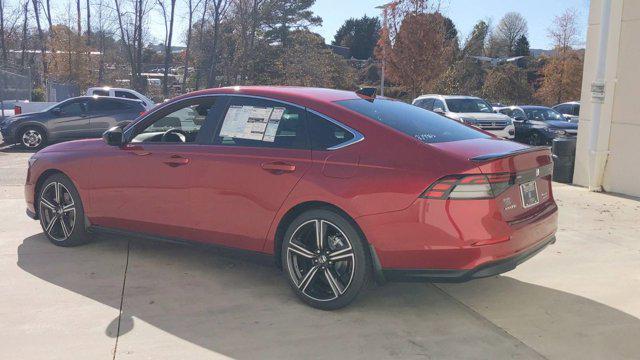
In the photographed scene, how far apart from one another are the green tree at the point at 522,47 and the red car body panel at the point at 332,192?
61096 mm

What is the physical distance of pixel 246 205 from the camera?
4.43m

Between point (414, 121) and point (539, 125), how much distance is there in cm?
1573

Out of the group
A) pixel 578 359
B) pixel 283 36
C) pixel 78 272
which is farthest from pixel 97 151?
pixel 283 36

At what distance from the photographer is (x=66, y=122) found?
15609 millimetres

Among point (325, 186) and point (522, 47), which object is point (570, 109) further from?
A: point (522, 47)

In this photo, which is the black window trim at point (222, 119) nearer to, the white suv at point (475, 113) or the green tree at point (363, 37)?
the white suv at point (475, 113)

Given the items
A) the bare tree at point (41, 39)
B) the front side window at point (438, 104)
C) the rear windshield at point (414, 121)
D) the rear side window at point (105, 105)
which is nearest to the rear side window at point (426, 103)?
the front side window at point (438, 104)

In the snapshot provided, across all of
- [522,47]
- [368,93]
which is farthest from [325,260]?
[522,47]

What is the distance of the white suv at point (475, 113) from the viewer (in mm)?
17766

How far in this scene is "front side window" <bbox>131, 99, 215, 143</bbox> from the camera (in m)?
4.89

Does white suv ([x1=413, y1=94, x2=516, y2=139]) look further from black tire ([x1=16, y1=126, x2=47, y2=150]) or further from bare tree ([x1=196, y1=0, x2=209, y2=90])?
bare tree ([x1=196, y1=0, x2=209, y2=90])

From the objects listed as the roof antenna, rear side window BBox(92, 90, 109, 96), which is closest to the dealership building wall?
the roof antenna

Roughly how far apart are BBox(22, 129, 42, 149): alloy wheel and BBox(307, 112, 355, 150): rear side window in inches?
526

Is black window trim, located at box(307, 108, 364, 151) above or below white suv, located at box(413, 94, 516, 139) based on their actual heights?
above
